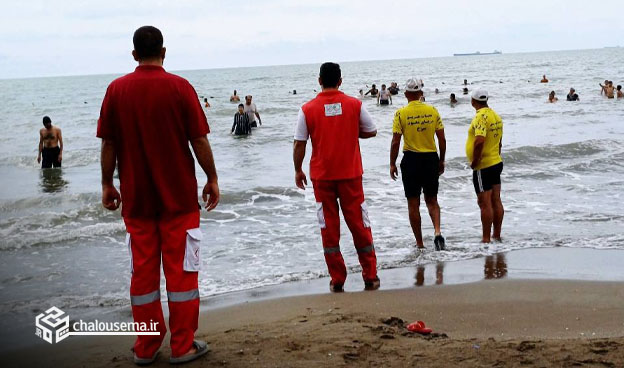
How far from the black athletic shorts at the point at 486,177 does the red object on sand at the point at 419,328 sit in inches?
130

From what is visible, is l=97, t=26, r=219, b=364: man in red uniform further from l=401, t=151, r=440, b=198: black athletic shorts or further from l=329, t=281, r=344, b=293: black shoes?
l=401, t=151, r=440, b=198: black athletic shorts

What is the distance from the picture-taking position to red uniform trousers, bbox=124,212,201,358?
11.7ft

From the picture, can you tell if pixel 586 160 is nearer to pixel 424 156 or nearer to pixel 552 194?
pixel 552 194

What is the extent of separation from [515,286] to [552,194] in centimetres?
555

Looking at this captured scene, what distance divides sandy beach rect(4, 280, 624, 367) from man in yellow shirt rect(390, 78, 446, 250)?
1584mm

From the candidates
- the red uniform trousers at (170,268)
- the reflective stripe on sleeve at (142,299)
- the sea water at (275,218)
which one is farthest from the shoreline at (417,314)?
the sea water at (275,218)

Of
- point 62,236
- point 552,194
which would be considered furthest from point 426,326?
point 552,194

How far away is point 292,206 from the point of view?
34.0 feet

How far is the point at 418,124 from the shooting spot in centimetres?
672

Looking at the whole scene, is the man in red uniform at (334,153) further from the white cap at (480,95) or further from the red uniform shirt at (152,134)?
the white cap at (480,95)

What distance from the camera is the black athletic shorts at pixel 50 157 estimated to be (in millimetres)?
15336

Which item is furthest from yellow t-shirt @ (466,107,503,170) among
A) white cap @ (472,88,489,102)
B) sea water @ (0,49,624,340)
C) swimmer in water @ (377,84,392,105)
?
swimmer in water @ (377,84,392,105)

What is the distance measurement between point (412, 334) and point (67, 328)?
2.83 meters

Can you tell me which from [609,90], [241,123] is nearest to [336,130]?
[241,123]
